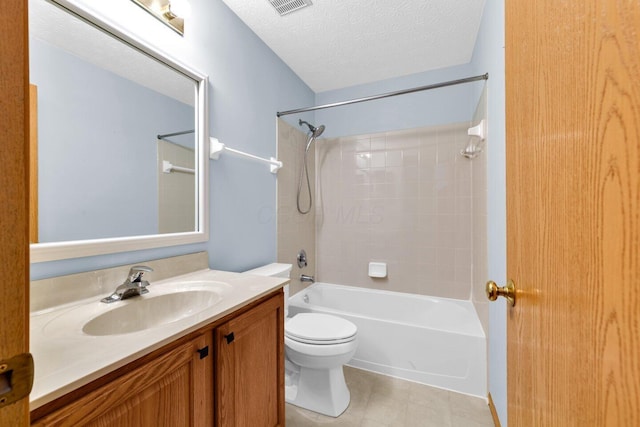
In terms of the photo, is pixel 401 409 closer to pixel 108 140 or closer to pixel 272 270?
pixel 272 270

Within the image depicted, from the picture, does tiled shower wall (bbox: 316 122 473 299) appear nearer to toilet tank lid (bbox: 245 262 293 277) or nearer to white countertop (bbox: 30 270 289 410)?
toilet tank lid (bbox: 245 262 293 277)

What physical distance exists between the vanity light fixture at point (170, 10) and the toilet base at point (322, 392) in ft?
6.53

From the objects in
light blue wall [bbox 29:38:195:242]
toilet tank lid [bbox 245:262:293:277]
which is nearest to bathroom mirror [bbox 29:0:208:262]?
light blue wall [bbox 29:38:195:242]

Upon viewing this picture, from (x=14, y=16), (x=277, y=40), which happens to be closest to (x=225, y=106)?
(x=277, y=40)

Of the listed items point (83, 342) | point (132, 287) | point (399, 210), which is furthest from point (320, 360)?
point (399, 210)

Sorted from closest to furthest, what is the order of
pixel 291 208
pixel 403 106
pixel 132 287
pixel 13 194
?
pixel 13 194
pixel 132 287
pixel 291 208
pixel 403 106

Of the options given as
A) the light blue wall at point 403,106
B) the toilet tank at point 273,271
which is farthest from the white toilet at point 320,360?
the light blue wall at point 403,106

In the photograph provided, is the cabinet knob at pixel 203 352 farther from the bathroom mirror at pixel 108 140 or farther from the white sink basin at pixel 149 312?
the bathroom mirror at pixel 108 140

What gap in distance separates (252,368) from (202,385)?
0.24 meters

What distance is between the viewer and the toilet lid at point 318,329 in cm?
147

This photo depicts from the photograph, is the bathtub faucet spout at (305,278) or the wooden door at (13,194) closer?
the wooden door at (13,194)

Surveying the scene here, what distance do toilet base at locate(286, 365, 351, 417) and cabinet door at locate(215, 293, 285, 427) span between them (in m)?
0.39

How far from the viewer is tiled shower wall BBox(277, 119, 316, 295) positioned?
217 cm

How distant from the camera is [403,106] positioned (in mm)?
2451
